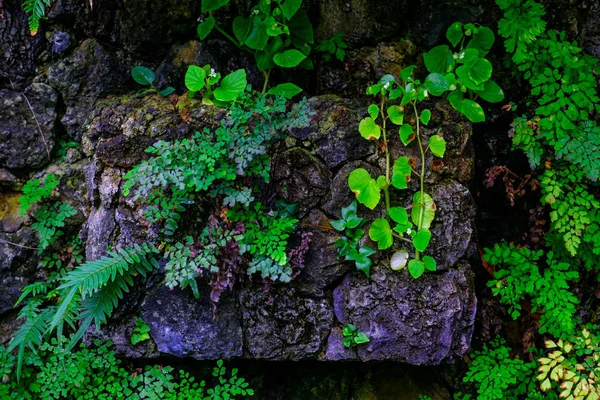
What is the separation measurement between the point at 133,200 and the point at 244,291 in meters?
0.87

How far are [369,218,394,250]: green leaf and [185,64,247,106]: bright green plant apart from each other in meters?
1.18

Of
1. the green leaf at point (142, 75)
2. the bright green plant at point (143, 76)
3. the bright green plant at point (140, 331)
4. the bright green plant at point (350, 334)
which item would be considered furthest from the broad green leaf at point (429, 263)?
the green leaf at point (142, 75)

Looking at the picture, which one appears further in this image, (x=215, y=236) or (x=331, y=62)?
(x=331, y=62)

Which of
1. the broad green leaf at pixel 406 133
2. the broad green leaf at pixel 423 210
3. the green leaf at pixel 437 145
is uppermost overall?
the broad green leaf at pixel 406 133

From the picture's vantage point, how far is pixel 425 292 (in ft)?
10.4

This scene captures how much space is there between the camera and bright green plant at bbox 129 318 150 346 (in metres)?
3.18

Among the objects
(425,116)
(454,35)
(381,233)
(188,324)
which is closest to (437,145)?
(425,116)

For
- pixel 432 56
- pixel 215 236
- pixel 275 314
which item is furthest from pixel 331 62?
pixel 275 314

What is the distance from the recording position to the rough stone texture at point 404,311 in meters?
3.18

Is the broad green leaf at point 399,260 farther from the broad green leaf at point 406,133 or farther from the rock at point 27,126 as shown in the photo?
the rock at point 27,126

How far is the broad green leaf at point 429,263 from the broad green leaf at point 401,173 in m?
0.45

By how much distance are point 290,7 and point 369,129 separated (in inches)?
38.5

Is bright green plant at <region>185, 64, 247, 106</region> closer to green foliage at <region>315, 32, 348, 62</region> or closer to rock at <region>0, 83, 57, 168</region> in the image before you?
green foliage at <region>315, 32, 348, 62</region>

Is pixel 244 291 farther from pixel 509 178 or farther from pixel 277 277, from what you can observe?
pixel 509 178
